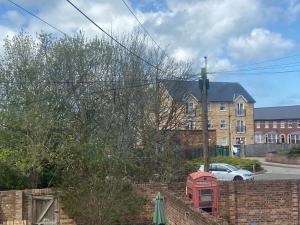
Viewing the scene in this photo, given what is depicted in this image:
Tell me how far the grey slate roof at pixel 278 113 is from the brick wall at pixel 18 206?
93.4 m

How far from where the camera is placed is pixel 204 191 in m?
17.8

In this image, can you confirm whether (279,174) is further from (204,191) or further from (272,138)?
(272,138)

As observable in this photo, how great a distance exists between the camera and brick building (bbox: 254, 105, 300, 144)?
106m

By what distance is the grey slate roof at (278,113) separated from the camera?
107 metres

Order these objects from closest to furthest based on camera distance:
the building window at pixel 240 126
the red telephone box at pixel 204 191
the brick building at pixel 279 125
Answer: the red telephone box at pixel 204 191 → the building window at pixel 240 126 → the brick building at pixel 279 125

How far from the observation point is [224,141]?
Result: 8856cm

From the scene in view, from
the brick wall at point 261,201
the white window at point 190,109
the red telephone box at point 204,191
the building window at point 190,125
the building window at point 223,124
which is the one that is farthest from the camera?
the building window at point 223,124

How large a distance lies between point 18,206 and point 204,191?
22.9 feet

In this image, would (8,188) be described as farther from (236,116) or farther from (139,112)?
(236,116)

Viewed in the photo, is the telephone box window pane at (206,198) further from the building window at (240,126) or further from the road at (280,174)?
the building window at (240,126)

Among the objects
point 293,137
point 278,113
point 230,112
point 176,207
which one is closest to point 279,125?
point 278,113

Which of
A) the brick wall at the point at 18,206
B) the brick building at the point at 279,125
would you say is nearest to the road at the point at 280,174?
the brick wall at the point at 18,206

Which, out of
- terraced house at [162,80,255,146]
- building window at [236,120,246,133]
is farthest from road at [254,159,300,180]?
building window at [236,120,246,133]

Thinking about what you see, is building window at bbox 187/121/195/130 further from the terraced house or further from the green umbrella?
the terraced house
